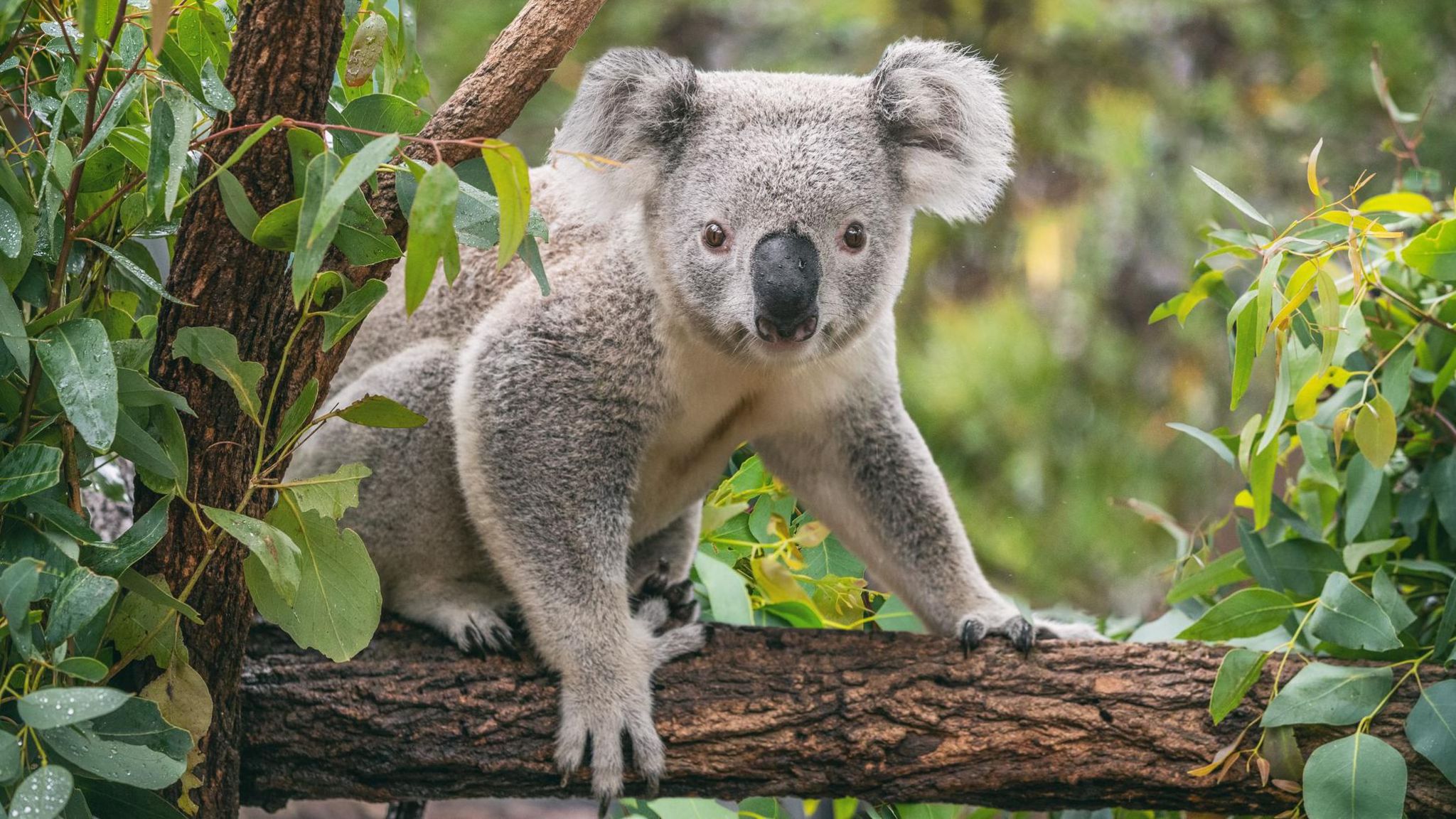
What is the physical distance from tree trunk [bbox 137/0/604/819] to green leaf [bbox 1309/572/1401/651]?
5.15 feet

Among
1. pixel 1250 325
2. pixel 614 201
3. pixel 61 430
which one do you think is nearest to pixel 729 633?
pixel 614 201

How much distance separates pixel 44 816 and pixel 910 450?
1862 millimetres

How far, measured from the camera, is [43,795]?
4.29 ft

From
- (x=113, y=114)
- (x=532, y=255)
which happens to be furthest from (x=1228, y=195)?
(x=113, y=114)

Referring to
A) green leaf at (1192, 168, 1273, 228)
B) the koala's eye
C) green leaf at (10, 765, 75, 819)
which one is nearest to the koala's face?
the koala's eye

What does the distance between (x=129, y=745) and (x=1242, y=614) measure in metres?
1.82

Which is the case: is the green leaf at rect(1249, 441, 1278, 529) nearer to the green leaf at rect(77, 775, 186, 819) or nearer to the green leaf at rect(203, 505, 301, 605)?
the green leaf at rect(203, 505, 301, 605)

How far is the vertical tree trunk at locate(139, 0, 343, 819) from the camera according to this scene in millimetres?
1642

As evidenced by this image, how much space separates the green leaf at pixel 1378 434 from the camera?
6.77 ft

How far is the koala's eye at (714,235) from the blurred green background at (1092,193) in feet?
9.18

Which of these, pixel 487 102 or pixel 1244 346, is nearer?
pixel 487 102

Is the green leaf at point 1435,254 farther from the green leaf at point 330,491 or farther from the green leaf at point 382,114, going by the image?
the green leaf at point 330,491

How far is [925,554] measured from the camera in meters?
2.73

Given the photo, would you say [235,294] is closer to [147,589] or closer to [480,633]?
[147,589]
